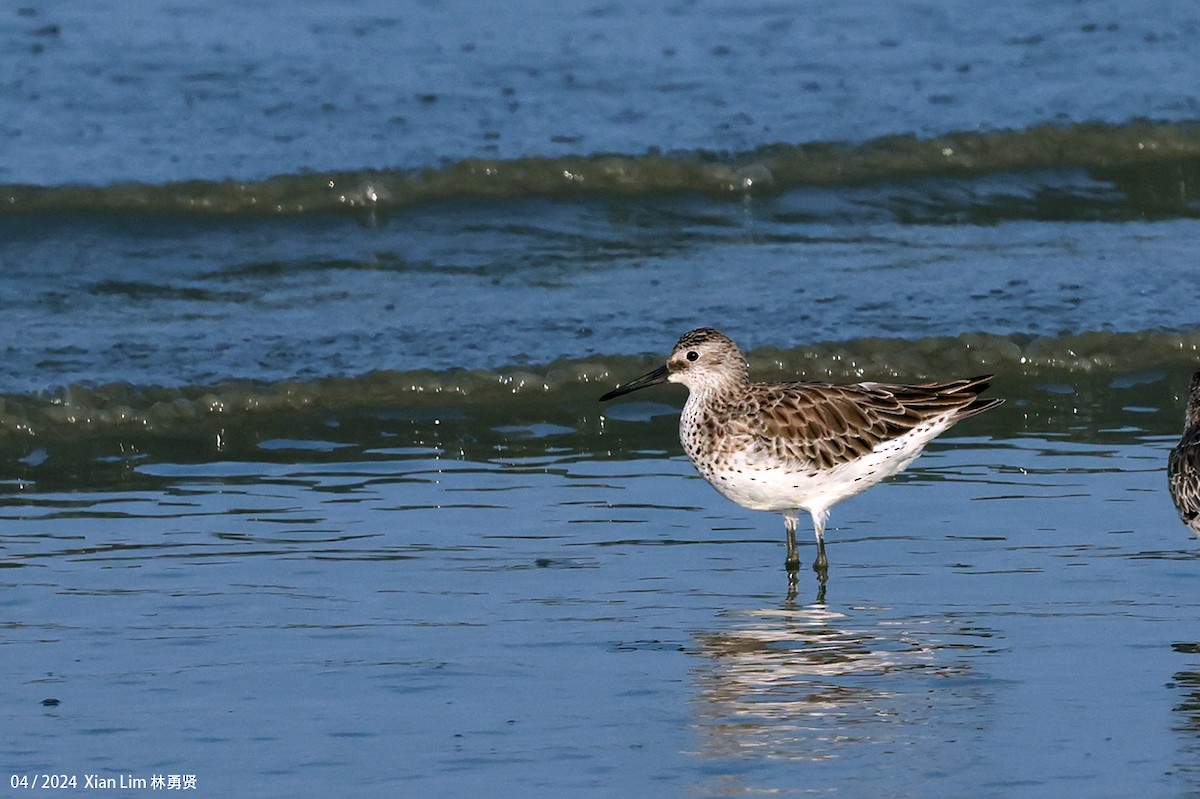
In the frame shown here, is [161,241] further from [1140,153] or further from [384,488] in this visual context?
[1140,153]

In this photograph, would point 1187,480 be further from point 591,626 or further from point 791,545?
point 591,626

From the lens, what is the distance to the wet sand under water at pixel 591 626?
233 inches

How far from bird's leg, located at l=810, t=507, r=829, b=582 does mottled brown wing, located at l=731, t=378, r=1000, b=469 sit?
0.74 feet

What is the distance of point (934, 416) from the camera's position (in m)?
8.32

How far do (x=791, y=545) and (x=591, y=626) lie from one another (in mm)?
1231

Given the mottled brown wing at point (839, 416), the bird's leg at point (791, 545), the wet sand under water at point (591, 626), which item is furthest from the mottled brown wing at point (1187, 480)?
the bird's leg at point (791, 545)

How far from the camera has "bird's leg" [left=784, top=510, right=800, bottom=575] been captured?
8.08 meters

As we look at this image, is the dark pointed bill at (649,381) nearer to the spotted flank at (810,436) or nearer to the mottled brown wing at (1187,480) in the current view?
the spotted flank at (810,436)

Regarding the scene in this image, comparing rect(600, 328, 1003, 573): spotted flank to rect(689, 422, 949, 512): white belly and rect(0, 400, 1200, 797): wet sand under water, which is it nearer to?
rect(689, 422, 949, 512): white belly

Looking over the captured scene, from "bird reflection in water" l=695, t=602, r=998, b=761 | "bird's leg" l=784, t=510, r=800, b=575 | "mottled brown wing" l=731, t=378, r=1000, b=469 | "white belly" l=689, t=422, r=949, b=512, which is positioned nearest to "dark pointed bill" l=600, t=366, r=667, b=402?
"mottled brown wing" l=731, t=378, r=1000, b=469

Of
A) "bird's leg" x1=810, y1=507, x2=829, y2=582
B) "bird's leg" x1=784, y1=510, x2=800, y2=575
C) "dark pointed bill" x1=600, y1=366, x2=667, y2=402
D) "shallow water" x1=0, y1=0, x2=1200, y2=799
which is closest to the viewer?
"shallow water" x1=0, y1=0, x2=1200, y2=799

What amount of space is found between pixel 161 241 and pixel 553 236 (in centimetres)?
261

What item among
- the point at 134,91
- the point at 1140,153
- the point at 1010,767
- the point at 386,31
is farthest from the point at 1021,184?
the point at 1010,767

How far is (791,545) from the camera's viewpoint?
26.8 feet
